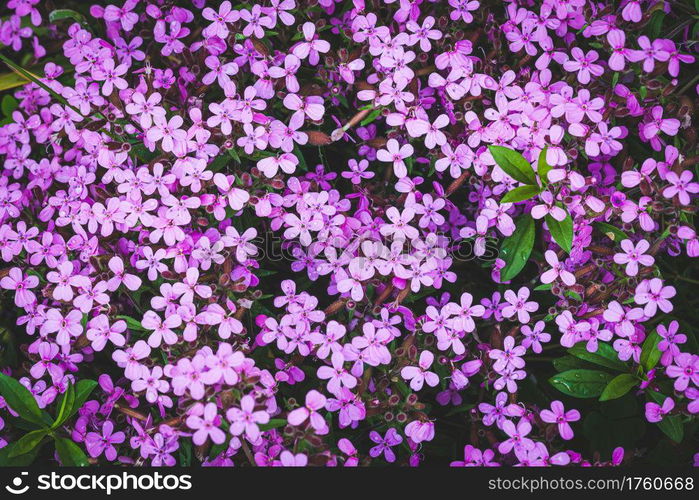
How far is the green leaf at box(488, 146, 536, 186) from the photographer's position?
1.75m

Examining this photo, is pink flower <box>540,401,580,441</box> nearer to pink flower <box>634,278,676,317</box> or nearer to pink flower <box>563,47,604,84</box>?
pink flower <box>634,278,676,317</box>

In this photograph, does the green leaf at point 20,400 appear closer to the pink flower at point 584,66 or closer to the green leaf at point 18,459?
the green leaf at point 18,459

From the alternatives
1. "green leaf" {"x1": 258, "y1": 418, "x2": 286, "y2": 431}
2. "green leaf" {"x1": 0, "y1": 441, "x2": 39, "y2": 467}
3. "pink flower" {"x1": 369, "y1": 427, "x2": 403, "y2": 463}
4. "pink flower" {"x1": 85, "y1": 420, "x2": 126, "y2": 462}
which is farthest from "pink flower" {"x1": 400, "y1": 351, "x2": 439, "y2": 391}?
"green leaf" {"x1": 0, "y1": 441, "x2": 39, "y2": 467}

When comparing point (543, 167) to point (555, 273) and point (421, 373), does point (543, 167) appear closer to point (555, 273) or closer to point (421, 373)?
point (555, 273)

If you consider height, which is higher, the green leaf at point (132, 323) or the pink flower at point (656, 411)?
the green leaf at point (132, 323)

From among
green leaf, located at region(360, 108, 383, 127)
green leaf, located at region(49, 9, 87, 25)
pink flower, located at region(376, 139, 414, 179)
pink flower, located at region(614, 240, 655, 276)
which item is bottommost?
pink flower, located at region(614, 240, 655, 276)

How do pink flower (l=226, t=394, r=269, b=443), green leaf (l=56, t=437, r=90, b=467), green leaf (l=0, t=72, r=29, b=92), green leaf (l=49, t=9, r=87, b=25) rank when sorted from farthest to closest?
1. green leaf (l=0, t=72, r=29, b=92)
2. green leaf (l=49, t=9, r=87, b=25)
3. green leaf (l=56, t=437, r=90, b=467)
4. pink flower (l=226, t=394, r=269, b=443)

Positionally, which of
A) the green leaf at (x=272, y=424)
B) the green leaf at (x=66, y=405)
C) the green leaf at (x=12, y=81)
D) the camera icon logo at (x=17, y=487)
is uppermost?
the green leaf at (x=12, y=81)

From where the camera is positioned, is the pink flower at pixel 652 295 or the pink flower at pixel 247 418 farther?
the pink flower at pixel 652 295

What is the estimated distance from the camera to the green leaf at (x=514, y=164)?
5.74 ft

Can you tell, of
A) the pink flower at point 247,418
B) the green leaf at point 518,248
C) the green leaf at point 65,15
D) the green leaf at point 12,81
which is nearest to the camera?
the pink flower at point 247,418

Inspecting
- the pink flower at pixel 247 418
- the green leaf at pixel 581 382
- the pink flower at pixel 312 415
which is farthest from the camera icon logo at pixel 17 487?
the green leaf at pixel 581 382

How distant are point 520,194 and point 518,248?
181 mm

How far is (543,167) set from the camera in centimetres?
177
